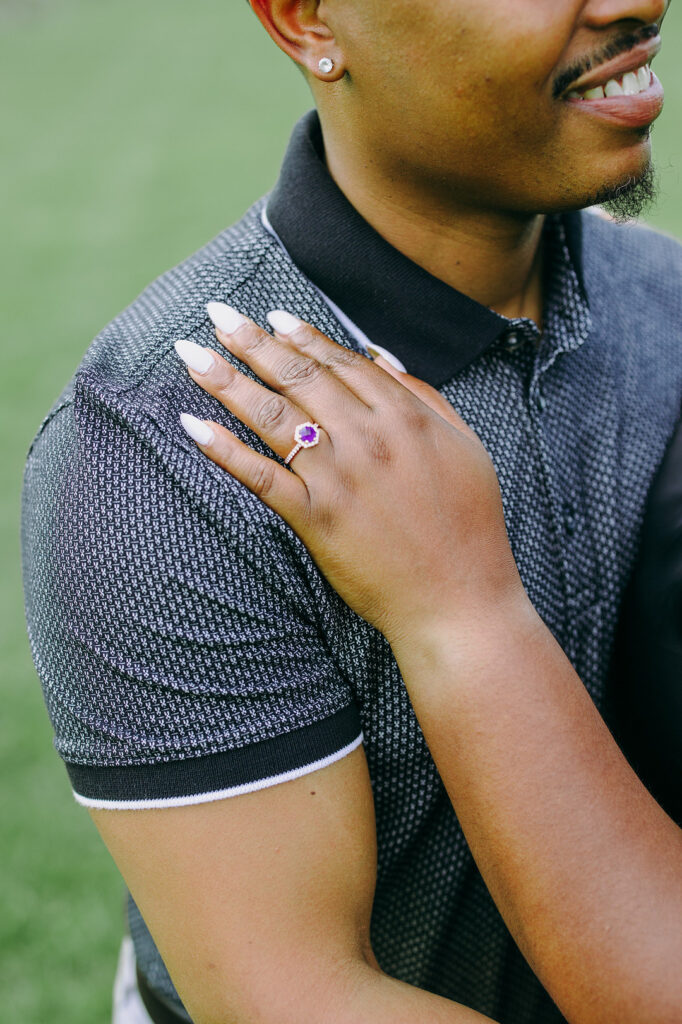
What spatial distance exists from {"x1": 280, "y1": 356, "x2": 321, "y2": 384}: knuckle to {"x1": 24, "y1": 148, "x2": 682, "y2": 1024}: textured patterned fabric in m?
0.10

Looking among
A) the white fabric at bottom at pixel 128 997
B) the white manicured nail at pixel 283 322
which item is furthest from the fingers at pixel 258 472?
the white fabric at bottom at pixel 128 997

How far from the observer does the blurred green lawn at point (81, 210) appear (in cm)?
339

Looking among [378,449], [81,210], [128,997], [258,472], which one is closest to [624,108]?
[378,449]

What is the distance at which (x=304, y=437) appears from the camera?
155 centimetres

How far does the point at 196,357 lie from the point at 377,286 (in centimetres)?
37

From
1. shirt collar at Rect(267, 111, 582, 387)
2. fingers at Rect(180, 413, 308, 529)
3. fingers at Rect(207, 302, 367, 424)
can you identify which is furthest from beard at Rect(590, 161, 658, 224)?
fingers at Rect(180, 413, 308, 529)

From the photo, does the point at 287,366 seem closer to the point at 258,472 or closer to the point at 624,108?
the point at 258,472

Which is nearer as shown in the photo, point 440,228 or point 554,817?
point 554,817

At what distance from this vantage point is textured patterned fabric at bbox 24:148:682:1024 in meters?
1.49

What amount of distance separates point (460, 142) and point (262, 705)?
914mm

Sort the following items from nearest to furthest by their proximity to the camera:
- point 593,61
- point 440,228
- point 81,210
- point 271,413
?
point 271,413, point 593,61, point 440,228, point 81,210

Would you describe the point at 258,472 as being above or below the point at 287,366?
below

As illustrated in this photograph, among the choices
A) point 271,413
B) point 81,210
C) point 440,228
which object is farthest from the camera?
point 81,210

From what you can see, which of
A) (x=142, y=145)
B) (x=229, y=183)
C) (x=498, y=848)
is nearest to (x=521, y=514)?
(x=498, y=848)
